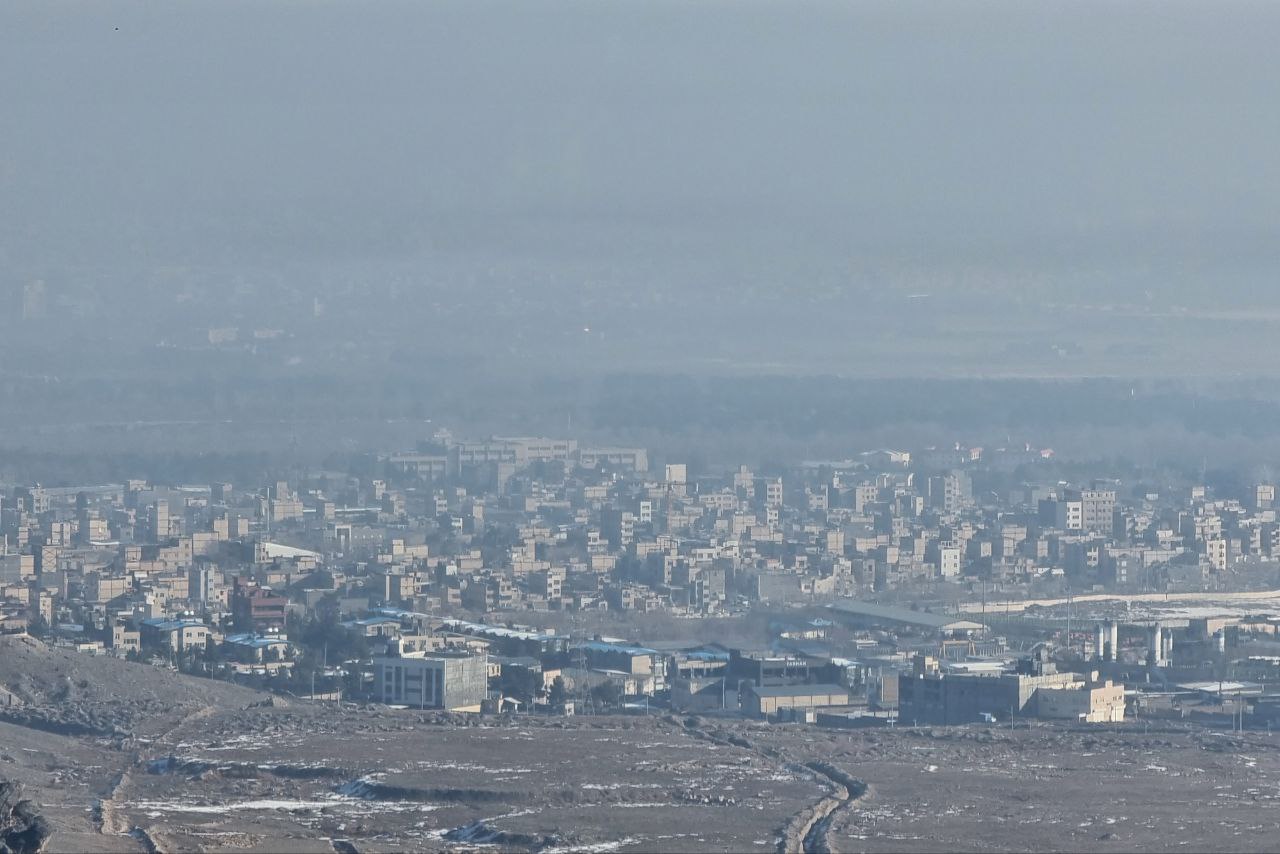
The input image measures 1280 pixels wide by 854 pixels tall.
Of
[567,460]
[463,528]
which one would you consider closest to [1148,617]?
[463,528]

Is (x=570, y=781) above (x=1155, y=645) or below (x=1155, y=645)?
below

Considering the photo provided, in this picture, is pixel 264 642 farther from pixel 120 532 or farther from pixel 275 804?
pixel 120 532

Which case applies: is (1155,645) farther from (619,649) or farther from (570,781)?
(570,781)

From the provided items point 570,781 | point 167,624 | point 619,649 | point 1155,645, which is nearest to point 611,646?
point 619,649

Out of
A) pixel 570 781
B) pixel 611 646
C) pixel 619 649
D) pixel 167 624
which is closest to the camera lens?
pixel 570 781

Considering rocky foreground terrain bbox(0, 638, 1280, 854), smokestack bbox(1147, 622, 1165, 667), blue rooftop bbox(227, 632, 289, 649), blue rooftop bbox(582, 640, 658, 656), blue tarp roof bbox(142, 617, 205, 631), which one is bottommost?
rocky foreground terrain bbox(0, 638, 1280, 854)

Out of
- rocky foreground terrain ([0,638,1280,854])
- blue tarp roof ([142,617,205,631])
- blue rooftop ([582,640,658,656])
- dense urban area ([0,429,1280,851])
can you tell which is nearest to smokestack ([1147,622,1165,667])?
dense urban area ([0,429,1280,851])

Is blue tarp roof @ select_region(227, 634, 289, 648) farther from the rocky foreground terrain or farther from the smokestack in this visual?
the smokestack

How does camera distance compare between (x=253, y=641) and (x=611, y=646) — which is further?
(x=253, y=641)
